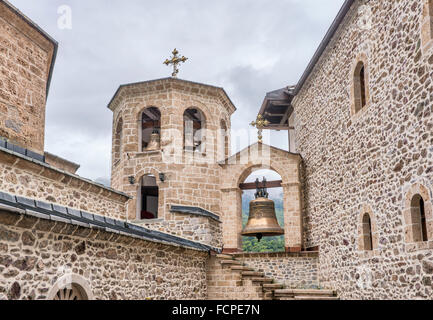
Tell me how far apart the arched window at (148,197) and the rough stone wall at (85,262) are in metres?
5.75

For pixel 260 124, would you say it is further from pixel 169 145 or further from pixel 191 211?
pixel 191 211

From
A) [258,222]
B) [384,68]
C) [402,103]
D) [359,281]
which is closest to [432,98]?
[402,103]

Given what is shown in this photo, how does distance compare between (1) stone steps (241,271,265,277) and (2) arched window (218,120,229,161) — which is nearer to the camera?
(1) stone steps (241,271,265,277)

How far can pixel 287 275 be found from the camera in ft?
38.9

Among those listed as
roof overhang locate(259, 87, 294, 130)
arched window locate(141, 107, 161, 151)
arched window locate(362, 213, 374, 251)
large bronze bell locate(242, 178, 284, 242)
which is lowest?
arched window locate(362, 213, 374, 251)

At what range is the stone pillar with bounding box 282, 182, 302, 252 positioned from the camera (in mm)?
12188

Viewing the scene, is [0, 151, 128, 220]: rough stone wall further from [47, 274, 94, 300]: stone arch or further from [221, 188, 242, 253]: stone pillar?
[221, 188, 242, 253]: stone pillar

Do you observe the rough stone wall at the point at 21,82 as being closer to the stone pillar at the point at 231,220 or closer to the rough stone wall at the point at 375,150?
the stone pillar at the point at 231,220

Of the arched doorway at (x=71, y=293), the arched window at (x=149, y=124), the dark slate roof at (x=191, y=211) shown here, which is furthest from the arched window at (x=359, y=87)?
the arched window at (x=149, y=124)

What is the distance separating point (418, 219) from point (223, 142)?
9248 mm

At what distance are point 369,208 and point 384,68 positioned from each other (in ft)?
8.00

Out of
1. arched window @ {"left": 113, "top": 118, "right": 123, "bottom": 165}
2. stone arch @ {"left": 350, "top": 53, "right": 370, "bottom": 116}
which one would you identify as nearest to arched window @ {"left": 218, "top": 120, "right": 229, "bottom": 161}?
arched window @ {"left": 113, "top": 118, "right": 123, "bottom": 165}

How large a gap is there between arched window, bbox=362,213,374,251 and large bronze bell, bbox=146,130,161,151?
24.2ft

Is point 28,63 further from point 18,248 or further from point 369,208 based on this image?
point 369,208
